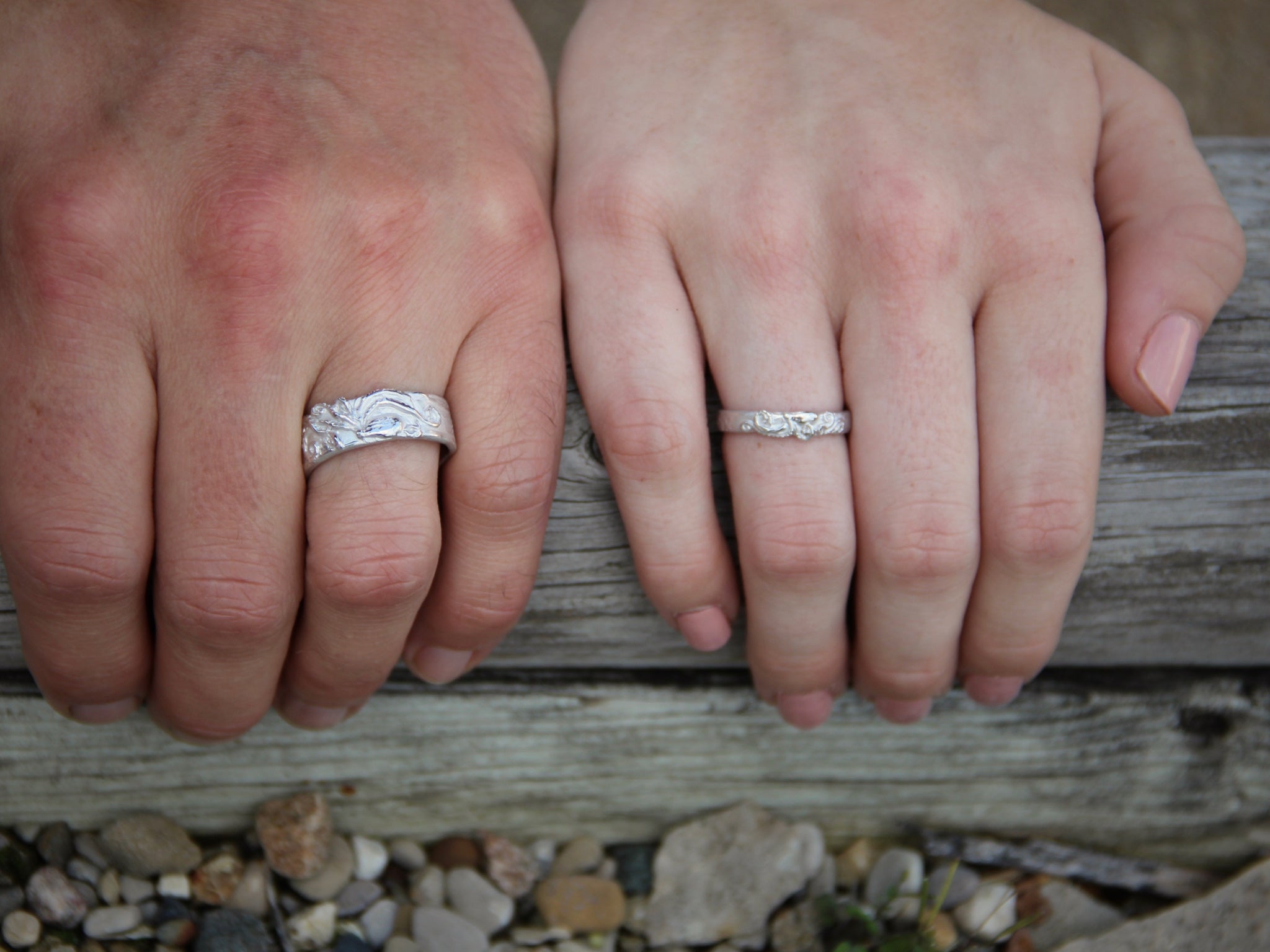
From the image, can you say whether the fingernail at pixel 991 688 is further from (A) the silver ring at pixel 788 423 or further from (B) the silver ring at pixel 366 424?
(B) the silver ring at pixel 366 424

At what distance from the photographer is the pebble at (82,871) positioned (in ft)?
4.57

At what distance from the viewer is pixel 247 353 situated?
959 mm

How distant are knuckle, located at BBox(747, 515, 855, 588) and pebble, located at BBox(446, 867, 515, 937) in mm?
759

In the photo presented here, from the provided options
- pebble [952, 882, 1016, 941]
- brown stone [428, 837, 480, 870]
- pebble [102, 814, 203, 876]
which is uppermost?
pebble [102, 814, 203, 876]

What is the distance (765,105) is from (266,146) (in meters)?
0.60

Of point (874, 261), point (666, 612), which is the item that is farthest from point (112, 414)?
point (874, 261)

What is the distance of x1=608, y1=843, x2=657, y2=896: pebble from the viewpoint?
151cm

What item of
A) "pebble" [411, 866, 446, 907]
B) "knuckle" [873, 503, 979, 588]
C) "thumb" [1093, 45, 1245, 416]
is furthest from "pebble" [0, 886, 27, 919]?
"thumb" [1093, 45, 1245, 416]

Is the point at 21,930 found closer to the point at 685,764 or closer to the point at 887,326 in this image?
the point at 685,764

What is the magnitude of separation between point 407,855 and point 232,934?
0.90 feet

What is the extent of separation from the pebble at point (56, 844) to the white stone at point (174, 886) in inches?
5.7

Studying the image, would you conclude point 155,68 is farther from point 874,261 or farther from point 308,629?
point 874,261

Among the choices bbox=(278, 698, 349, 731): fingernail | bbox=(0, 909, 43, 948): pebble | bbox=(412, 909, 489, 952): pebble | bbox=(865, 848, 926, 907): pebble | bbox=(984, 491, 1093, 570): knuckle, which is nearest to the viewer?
bbox=(984, 491, 1093, 570): knuckle

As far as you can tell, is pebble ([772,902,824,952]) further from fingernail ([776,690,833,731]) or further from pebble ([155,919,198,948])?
pebble ([155,919,198,948])
